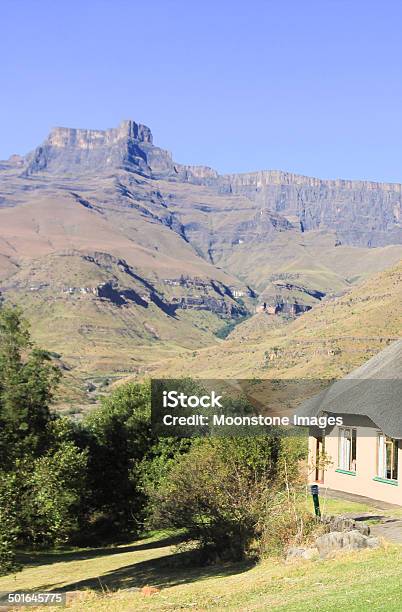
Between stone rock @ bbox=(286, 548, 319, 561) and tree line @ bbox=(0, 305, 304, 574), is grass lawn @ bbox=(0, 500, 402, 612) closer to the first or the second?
stone rock @ bbox=(286, 548, 319, 561)

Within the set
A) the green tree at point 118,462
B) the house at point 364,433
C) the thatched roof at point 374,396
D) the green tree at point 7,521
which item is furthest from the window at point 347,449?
the green tree at point 118,462

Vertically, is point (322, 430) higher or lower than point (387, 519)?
higher

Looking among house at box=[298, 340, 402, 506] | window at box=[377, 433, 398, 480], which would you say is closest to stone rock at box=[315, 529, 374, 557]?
house at box=[298, 340, 402, 506]

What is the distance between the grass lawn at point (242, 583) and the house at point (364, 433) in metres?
1.94

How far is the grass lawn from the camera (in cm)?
1747

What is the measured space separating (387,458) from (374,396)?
112 inches

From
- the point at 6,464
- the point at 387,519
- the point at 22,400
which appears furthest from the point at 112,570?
the point at 387,519

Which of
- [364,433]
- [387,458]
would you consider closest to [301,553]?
[387,458]

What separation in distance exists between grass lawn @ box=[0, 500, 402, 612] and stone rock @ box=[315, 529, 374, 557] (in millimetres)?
478

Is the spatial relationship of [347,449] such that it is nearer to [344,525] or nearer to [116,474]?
[344,525]

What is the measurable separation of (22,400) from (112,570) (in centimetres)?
926

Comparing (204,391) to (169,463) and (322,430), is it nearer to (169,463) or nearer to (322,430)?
(169,463)

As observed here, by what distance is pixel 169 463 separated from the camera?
4525 centimetres

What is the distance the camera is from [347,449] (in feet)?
119
